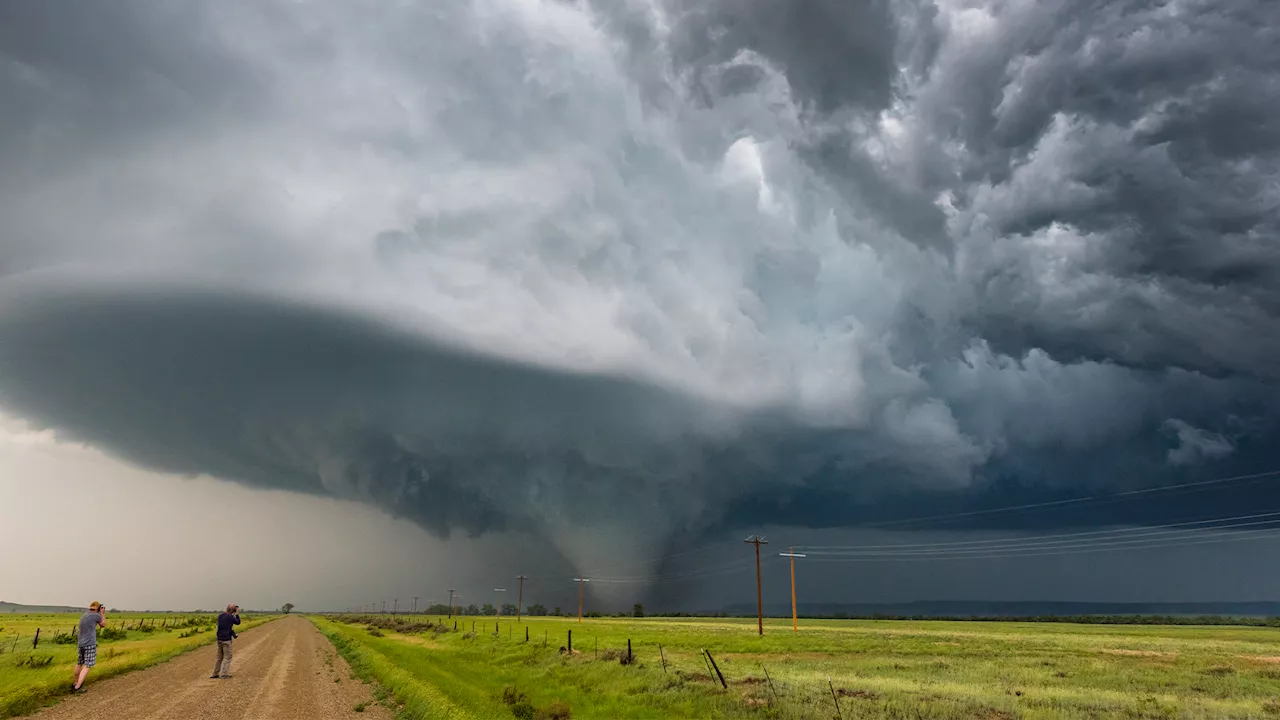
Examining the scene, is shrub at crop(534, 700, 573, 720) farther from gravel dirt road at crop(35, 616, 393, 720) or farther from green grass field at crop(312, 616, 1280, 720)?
gravel dirt road at crop(35, 616, 393, 720)

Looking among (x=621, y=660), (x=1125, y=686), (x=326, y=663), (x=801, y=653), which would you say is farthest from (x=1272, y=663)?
(x=326, y=663)

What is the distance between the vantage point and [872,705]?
1080 inches

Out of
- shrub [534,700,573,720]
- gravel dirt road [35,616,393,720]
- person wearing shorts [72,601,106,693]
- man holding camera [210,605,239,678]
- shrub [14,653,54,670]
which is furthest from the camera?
shrub [14,653,54,670]

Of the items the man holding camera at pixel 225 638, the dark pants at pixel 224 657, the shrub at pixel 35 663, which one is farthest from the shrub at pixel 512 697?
the shrub at pixel 35 663

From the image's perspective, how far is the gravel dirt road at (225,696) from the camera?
2156 centimetres

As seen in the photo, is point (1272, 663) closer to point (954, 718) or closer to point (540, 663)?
point (954, 718)

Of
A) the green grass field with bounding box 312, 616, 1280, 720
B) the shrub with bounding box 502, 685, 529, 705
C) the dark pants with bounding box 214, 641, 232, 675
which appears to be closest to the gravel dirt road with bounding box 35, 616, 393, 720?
the dark pants with bounding box 214, 641, 232, 675

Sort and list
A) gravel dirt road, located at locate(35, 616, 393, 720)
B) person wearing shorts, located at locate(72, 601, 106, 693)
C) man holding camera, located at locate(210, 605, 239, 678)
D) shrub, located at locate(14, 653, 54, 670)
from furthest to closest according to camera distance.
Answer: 1. shrub, located at locate(14, 653, 54, 670)
2. man holding camera, located at locate(210, 605, 239, 678)
3. person wearing shorts, located at locate(72, 601, 106, 693)
4. gravel dirt road, located at locate(35, 616, 393, 720)

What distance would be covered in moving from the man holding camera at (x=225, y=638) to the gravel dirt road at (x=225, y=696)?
669 millimetres

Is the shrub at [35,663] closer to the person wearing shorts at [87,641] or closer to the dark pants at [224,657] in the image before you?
the dark pants at [224,657]

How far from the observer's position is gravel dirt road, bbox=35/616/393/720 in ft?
70.7

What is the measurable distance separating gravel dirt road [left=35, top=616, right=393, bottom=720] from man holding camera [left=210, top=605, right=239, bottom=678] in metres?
0.67

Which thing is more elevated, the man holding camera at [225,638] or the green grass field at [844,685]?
the man holding camera at [225,638]

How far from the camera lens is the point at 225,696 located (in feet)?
84.8
